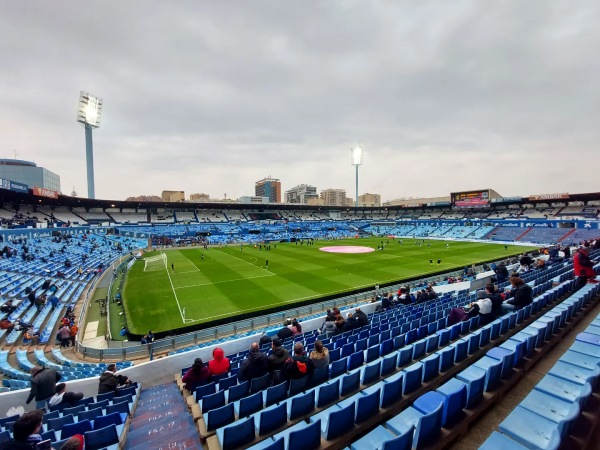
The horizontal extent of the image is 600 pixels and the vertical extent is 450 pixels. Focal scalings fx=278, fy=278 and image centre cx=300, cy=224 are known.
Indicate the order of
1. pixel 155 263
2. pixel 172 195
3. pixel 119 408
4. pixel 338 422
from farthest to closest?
pixel 172 195 → pixel 155 263 → pixel 119 408 → pixel 338 422

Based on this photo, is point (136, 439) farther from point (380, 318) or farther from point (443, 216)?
point (443, 216)

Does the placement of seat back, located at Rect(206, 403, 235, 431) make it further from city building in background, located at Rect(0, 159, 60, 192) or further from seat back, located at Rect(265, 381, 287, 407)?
city building in background, located at Rect(0, 159, 60, 192)

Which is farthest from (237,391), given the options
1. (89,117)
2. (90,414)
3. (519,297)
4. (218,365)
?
(89,117)

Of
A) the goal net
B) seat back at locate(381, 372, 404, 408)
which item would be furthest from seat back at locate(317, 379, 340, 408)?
the goal net

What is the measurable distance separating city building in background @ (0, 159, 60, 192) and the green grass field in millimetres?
121264

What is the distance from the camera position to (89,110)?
57.8 m

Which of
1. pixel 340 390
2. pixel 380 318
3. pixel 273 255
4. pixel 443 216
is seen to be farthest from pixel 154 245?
A: pixel 443 216

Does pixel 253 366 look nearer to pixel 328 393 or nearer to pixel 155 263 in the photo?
pixel 328 393

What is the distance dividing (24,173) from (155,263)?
12791cm

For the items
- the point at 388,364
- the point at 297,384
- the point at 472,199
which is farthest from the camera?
the point at 472,199

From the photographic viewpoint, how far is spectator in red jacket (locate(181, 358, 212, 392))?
22.0 ft

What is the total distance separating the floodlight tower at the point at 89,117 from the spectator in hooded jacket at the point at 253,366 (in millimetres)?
70856

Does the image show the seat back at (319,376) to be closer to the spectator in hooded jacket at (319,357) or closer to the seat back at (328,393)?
the spectator in hooded jacket at (319,357)

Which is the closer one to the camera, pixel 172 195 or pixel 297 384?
pixel 297 384
